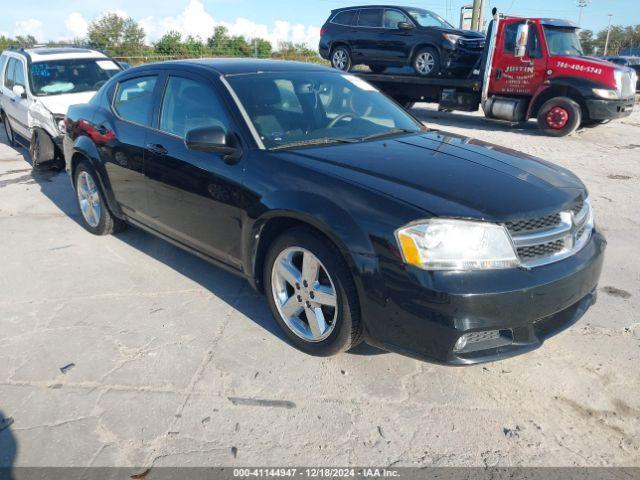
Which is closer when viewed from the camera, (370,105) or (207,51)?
(370,105)

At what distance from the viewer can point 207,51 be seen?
4066cm

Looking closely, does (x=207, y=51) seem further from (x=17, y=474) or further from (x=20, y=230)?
(x=17, y=474)

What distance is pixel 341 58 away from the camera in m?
14.5

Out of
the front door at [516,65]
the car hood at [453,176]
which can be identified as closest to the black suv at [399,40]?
the front door at [516,65]

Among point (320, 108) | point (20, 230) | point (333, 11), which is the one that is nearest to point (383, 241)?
point (320, 108)

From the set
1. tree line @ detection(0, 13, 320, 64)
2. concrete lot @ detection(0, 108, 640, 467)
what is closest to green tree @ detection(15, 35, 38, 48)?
tree line @ detection(0, 13, 320, 64)

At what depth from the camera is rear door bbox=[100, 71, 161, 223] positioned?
4.23m

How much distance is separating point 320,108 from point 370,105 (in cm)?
53

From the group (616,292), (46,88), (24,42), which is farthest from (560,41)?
(24,42)

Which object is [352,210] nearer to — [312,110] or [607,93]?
[312,110]

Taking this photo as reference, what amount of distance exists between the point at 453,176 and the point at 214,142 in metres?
1.45

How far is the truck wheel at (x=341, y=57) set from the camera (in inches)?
566

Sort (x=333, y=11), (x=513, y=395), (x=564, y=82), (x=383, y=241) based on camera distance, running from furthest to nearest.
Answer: (x=333, y=11) → (x=564, y=82) → (x=513, y=395) → (x=383, y=241)

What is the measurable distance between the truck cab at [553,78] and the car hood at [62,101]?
8408mm
